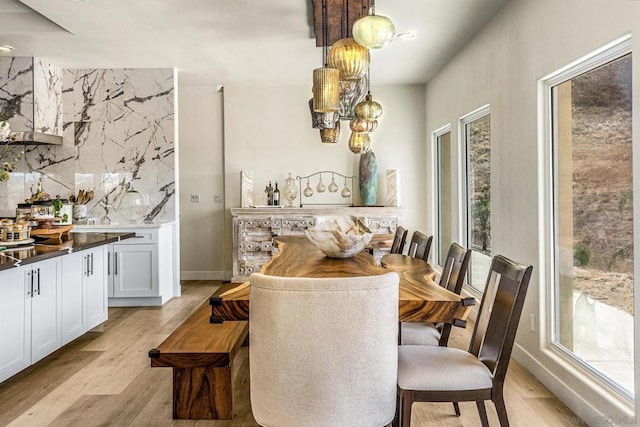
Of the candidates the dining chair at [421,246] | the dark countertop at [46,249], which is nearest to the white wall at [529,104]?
the dining chair at [421,246]

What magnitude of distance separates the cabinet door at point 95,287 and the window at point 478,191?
352cm

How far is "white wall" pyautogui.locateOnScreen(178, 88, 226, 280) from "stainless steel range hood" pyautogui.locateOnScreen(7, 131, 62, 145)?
1.71 m

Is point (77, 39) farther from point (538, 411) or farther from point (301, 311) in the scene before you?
point (538, 411)

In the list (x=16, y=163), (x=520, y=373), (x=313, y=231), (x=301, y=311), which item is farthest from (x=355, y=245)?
(x=16, y=163)

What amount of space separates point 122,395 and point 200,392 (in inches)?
26.7

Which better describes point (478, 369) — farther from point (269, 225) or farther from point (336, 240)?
point (269, 225)

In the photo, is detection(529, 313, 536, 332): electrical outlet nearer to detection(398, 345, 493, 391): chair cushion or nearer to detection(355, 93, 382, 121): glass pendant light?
detection(398, 345, 493, 391): chair cushion

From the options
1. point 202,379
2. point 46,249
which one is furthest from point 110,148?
point 202,379

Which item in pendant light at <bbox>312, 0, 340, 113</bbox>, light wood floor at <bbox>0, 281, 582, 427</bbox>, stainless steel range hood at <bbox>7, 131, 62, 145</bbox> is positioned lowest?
light wood floor at <bbox>0, 281, 582, 427</bbox>

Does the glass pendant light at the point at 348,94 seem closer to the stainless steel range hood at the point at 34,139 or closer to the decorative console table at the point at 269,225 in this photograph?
the decorative console table at the point at 269,225

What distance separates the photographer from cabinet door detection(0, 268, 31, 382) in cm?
287

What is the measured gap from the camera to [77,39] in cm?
466

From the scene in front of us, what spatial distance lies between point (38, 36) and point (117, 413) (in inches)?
149

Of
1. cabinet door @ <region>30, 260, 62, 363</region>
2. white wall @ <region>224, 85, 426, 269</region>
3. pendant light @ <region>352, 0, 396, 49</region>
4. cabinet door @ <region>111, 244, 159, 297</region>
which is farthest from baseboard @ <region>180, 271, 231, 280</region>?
pendant light @ <region>352, 0, 396, 49</region>
